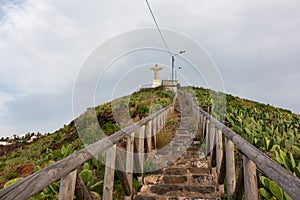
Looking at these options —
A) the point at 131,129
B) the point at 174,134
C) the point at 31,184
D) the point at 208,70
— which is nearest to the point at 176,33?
the point at 208,70

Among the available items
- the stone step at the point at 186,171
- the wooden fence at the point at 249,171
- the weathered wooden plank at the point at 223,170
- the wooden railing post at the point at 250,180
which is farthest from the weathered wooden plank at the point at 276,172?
the stone step at the point at 186,171

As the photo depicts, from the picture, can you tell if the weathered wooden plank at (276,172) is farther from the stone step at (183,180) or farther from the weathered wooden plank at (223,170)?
the stone step at (183,180)

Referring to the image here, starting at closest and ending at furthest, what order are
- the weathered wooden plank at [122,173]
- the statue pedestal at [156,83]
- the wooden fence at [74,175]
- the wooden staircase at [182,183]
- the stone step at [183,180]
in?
the wooden fence at [74,175] < the weathered wooden plank at [122,173] < the wooden staircase at [182,183] < the stone step at [183,180] < the statue pedestal at [156,83]

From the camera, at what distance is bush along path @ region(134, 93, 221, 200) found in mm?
4086

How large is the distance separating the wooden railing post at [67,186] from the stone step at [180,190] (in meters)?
2.28

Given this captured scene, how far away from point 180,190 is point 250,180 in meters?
1.84

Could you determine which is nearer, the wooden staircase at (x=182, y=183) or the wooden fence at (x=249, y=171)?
the wooden fence at (x=249, y=171)

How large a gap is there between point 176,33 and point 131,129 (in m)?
5.73

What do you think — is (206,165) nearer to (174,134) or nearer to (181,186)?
(181,186)

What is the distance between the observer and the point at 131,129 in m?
4.09

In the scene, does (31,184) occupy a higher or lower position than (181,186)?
higher

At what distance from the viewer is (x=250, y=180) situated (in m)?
2.53

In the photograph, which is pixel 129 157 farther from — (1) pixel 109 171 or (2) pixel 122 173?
(1) pixel 109 171

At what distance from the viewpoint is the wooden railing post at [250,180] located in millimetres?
2478
